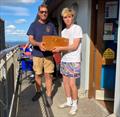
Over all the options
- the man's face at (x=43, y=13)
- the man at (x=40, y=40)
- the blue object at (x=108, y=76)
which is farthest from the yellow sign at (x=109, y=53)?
the man's face at (x=43, y=13)

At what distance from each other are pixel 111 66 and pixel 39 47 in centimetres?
151

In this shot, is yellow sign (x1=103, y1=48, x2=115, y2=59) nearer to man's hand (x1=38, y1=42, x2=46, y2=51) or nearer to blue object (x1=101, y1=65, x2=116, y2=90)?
blue object (x1=101, y1=65, x2=116, y2=90)

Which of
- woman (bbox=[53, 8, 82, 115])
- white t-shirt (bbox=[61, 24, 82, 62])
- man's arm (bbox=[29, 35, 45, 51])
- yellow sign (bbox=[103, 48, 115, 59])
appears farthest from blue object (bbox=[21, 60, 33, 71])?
white t-shirt (bbox=[61, 24, 82, 62])

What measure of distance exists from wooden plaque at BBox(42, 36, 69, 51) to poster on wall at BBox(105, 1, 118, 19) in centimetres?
132

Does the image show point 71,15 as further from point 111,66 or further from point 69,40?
point 111,66

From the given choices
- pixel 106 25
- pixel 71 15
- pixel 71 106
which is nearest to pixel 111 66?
pixel 106 25

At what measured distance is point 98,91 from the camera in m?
6.11

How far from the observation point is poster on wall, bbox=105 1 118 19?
5846 mm

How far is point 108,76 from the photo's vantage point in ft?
20.0

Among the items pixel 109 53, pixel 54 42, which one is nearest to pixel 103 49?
pixel 109 53

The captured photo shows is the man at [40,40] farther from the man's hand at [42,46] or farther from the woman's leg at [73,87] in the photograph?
the woman's leg at [73,87]

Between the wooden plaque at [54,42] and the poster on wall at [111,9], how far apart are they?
132 cm

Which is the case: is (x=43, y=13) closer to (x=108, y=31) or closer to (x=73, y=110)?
(x=108, y=31)

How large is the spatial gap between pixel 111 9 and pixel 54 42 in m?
1.49
